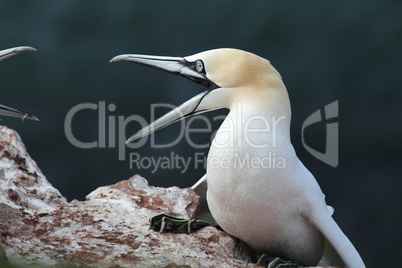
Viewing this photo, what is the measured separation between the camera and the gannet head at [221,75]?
390cm

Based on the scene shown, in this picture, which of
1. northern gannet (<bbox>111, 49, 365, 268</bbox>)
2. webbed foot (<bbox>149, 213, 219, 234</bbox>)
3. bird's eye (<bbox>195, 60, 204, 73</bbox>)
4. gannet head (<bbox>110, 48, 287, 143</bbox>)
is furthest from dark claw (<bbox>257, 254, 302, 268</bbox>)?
bird's eye (<bbox>195, 60, 204, 73</bbox>)

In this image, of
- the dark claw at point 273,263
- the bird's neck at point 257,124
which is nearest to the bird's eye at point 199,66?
the bird's neck at point 257,124

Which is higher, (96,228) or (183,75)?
(183,75)

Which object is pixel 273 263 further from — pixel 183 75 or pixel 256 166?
pixel 183 75

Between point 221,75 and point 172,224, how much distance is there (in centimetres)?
86

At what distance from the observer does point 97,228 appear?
3770 mm

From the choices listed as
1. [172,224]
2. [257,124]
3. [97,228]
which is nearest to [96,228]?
[97,228]

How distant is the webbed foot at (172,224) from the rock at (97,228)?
5cm

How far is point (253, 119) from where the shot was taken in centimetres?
382

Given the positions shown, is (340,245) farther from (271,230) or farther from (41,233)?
(41,233)

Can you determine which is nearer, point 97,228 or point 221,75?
point 97,228

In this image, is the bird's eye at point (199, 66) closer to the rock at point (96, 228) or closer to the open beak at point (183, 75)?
the open beak at point (183, 75)

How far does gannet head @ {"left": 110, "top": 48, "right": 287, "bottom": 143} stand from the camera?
12.8 ft

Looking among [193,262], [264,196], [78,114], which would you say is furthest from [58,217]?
[78,114]
